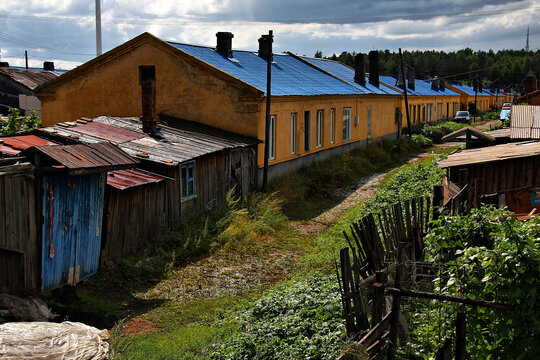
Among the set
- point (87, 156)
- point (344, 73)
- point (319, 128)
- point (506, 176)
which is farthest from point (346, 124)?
point (87, 156)

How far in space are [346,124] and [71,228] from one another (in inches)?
798

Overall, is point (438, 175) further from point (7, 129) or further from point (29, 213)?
point (7, 129)

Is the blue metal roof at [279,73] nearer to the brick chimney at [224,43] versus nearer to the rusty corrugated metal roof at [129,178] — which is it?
the brick chimney at [224,43]

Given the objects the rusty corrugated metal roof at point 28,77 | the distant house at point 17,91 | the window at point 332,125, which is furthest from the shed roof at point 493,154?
the rusty corrugated metal roof at point 28,77

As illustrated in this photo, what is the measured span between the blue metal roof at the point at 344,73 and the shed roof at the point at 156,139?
14724 millimetres

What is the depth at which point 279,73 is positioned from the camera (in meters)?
25.1

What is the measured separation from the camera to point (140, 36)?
65.0ft

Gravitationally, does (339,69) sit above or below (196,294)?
above

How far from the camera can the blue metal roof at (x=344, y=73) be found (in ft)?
105

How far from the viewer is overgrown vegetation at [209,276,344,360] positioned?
708 centimetres

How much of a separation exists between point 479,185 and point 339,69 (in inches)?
966

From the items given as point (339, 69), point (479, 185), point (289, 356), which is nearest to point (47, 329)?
point (289, 356)

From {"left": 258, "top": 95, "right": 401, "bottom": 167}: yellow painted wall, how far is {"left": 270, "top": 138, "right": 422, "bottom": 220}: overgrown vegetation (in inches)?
33.1

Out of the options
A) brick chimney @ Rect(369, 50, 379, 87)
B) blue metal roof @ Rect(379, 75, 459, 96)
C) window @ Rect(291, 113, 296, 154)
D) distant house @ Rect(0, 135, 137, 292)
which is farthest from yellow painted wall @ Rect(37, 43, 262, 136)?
blue metal roof @ Rect(379, 75, 459, 96)
